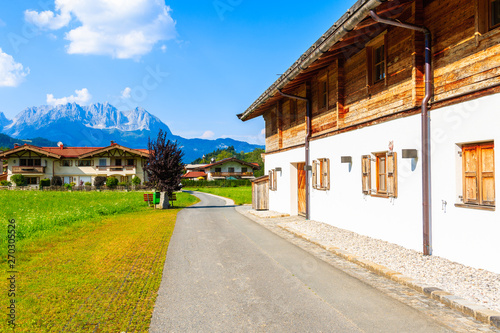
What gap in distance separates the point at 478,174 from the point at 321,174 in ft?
24.4

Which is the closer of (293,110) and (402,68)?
(402,68)

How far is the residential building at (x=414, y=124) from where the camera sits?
6543 millimetres

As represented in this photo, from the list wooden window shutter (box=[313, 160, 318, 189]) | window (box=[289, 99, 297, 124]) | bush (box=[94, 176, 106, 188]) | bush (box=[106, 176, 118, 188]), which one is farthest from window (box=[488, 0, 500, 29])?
bush (box=[94, 176, 106, 188])

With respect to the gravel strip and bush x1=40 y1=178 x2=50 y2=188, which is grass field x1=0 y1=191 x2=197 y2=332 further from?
bush x1=40 y1=178 x2=50 y2=188

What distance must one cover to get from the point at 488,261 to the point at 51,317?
6949 millimetres

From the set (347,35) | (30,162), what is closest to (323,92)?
(347,35)

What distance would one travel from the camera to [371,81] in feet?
35.2

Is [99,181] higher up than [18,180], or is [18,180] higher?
[18,180]

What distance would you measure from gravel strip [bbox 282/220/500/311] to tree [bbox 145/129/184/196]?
1618cm

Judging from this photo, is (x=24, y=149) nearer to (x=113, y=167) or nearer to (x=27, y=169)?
(x=27, y=169)

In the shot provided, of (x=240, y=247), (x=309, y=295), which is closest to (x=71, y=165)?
(x=240, y=247)

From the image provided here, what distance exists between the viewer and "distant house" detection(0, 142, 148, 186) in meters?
57.1

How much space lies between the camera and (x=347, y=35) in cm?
940

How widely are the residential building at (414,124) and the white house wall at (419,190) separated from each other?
23 mm
